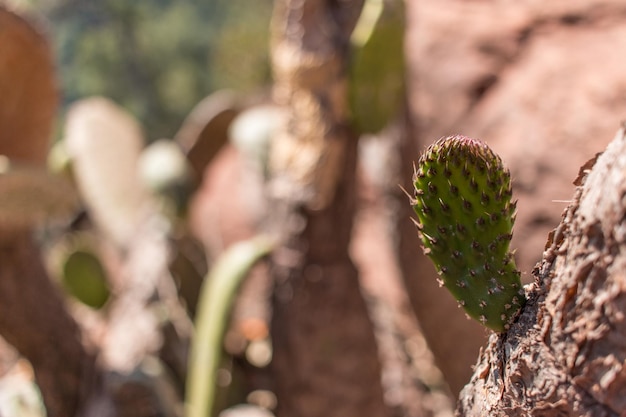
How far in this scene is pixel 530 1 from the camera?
236 centimetres

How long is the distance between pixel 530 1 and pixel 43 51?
140 cm

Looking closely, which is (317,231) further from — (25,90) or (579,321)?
(579,321)

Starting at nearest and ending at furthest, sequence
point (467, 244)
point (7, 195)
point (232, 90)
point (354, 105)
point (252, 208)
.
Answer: point (467, 244), point (7, 195), point (354, 105), point (252, 208), point (232, 90)

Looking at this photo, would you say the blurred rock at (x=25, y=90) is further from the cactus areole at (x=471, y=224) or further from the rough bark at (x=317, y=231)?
the cactus areole at (x=471, y=224)

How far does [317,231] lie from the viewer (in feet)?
6.76

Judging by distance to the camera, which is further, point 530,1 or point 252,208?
point 252,208

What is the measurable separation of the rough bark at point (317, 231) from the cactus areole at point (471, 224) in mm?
1201

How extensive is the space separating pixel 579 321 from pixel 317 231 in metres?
1.39

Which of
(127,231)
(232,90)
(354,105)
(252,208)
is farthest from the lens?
(232,90)

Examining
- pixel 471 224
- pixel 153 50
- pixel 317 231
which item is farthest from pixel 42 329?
pixel 153 50

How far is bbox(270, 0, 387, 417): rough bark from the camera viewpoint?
1998 mm

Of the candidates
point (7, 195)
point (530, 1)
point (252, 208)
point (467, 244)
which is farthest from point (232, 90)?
point (467, 244)

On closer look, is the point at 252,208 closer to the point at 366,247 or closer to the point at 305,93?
the point at 366,247

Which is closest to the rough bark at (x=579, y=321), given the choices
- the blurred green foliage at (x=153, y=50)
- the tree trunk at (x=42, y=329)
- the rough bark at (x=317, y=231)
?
the rough bark at (x=317, y=231)
